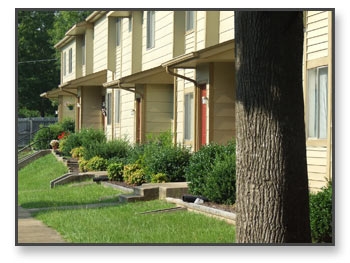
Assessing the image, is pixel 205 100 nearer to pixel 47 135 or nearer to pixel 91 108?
pixel 91 108

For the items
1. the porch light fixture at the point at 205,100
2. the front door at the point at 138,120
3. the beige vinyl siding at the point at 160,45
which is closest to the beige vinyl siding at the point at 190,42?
the beige vinyl siding at the point at 160,45

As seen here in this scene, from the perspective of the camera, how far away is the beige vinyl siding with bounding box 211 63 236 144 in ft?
44.7

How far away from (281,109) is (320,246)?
4.97 ft

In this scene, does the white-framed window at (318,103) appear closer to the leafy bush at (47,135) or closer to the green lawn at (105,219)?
the green lawn at (105,219)

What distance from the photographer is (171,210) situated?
11.0 metres

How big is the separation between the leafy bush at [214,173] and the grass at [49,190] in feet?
3.78

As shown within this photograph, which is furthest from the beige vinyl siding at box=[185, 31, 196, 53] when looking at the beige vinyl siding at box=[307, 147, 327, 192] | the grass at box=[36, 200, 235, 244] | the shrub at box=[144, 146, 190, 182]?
the beige vinyl siding at box=[307, 147, 327, 192]

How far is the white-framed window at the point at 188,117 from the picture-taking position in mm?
14267

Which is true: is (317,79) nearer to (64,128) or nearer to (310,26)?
(310,26)

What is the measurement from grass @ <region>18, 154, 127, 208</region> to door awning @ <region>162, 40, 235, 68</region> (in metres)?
2.49

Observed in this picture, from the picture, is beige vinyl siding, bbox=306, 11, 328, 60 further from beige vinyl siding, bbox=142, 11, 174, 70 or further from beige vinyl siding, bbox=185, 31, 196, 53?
beige vinyl siding, bbox=185, 31, 196, 53

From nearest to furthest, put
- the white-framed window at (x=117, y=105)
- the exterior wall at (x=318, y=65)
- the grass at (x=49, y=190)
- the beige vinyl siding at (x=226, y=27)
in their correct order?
the grass at (x=49, y=190) → the exterior wall at (x=318, y=65) → the beige vinyl siding at (x=226, y=27) → the white-framed window at (x=117, y=105)

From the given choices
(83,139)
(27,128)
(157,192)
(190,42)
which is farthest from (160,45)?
(27,128)

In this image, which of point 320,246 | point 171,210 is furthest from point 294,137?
point 171,210
